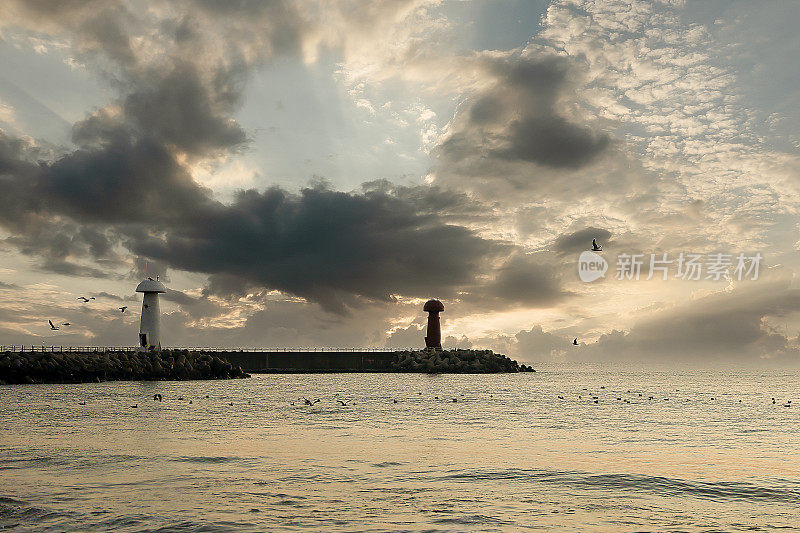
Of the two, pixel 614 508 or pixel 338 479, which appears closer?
pixel 614 508

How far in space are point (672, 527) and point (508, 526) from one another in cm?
355

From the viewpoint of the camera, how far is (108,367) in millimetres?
73625

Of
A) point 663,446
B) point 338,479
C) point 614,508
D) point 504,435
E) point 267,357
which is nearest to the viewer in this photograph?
point 614,508

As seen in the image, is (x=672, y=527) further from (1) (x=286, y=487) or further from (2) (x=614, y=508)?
(1) (x=286, y=487)

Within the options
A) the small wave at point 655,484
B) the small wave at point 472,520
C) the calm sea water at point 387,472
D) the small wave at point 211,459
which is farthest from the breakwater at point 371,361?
the small wave at point 472,520

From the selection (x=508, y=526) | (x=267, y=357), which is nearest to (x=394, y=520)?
(x=508, y=526)

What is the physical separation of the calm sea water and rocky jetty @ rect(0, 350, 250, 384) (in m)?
31.8

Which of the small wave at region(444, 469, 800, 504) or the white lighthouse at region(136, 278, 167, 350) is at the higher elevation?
the white lighthouse at region(136, 278, 167, 350)

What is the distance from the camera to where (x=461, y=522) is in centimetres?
1355

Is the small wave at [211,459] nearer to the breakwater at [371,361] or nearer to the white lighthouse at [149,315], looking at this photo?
the white lighthouse at [149,315]

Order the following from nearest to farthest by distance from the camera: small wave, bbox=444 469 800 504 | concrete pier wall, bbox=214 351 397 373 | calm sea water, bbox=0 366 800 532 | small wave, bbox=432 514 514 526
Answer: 1. small wave, bbox=432 514 514 526
2. calm sea water, bbox=0 366 800 532
3. small wave, bbox=444 469 800 504
4. concrete pier wall, bbox=214 351 397 373

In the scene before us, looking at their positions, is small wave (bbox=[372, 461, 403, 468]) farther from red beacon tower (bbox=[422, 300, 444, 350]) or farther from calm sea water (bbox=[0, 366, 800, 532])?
red beacon tower (bbox=[422, 300, 444, 350])

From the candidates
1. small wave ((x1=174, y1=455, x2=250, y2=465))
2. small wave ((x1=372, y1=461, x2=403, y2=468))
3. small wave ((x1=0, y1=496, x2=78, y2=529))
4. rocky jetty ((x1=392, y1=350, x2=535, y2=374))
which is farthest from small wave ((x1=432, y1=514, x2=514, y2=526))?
rocky jetty ((x1=392, y1=350, x2=535, y2=374))

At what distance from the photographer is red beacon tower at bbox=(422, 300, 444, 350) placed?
109 metres
